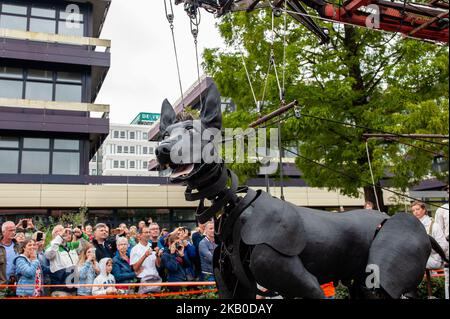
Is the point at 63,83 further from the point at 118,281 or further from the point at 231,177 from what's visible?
the point at 231,177

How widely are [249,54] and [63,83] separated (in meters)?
22.7

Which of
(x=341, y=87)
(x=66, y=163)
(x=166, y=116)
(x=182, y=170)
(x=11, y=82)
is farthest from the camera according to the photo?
(x=66, y=163)

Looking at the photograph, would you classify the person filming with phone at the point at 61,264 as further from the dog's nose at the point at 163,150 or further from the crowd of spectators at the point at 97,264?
the dog's nose at the point at 163,150

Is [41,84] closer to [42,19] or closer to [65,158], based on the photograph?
[42,19]

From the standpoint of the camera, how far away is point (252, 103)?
11.2m

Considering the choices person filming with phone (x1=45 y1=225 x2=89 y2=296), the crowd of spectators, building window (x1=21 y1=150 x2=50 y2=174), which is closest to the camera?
the crowd of spectators

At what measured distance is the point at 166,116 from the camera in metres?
3.70

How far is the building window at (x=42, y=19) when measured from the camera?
30.2m

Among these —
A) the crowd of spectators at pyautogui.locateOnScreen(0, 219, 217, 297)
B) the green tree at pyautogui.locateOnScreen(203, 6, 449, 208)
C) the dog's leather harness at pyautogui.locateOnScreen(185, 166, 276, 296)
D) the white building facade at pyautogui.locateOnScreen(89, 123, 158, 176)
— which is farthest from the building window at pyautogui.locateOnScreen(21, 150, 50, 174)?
the white building facade at pyautogui.locateOnScreen(89, 123, 158, 176)

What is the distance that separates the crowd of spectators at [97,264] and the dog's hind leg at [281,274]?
4.04m

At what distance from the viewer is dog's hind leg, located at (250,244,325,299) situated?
10.3 ft

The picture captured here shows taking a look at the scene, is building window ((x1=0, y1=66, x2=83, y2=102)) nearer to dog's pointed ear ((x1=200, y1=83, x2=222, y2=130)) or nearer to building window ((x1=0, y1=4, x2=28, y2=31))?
building window ((x1=0, y1=4, x2=28, y2=31))

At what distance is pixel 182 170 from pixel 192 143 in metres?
0.21

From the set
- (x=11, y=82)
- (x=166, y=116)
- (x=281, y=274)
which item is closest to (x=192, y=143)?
(x=166, y=116)
